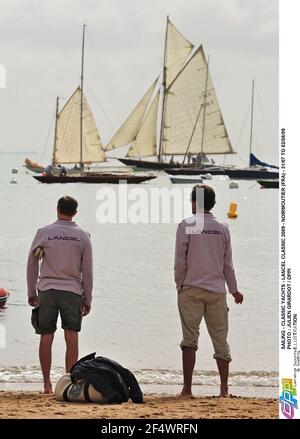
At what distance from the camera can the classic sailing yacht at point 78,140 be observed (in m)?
85.6

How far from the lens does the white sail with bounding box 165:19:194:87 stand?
95812mm

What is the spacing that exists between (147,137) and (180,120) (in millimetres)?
4156

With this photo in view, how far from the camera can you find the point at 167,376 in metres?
10.3

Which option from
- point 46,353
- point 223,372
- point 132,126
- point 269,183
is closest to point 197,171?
point 269,183

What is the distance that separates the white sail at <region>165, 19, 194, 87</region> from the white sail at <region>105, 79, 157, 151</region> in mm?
4481

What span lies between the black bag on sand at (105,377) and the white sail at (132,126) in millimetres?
81992

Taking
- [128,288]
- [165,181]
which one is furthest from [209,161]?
[128,288]

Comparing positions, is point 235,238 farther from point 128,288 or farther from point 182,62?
point 182,62

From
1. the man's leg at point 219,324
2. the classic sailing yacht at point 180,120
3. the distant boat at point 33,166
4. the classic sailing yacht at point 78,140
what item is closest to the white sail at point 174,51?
the classic sailing yacht at point 180,120

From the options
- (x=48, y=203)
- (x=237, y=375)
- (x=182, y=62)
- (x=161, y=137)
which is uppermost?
(x=182, y=62)

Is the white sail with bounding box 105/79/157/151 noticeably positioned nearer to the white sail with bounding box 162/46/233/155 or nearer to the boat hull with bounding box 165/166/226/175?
the white sail with bounding box 162/46/233/155

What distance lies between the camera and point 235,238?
42375 millimetres

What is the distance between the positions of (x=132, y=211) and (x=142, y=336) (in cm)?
5151

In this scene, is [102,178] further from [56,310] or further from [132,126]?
[56,310]
